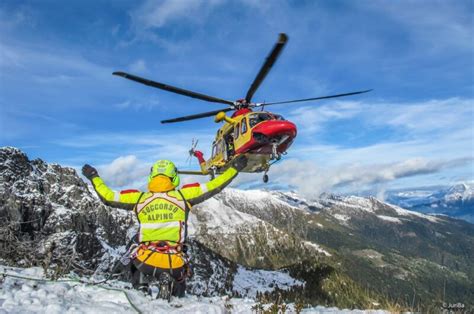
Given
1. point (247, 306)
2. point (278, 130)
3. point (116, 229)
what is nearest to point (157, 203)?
point (247, 306)

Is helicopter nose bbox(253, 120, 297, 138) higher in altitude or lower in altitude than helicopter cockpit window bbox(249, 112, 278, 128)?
lower

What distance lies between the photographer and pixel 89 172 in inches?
336

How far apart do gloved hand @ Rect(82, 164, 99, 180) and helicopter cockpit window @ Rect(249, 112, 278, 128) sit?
11537mm

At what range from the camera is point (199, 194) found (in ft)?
26.9

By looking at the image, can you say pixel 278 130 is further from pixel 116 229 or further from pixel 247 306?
pixel 116 229

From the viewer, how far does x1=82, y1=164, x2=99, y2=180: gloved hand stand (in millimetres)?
8516

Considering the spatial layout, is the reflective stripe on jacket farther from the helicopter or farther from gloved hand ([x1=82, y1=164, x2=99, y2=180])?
the helicopter

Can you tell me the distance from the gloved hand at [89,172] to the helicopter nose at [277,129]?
1081 cm

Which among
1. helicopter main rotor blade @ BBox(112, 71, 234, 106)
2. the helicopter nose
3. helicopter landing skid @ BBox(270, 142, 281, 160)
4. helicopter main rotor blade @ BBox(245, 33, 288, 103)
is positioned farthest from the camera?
helicopter landing skid @ BBox(270, 142, 281, 160)

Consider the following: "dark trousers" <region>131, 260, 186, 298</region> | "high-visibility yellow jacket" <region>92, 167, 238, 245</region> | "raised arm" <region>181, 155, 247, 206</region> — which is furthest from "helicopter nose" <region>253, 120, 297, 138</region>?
"dark trousers" <region>131, 260, 186, 298</region>

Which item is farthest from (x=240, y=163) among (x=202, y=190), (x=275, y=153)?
(x=275, y=153)

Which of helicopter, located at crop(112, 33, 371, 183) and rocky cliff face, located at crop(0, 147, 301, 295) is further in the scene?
rocky cliff face, located at crop(0, 147, 301, 295)

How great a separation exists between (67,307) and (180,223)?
266 cm

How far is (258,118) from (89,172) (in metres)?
12.2
